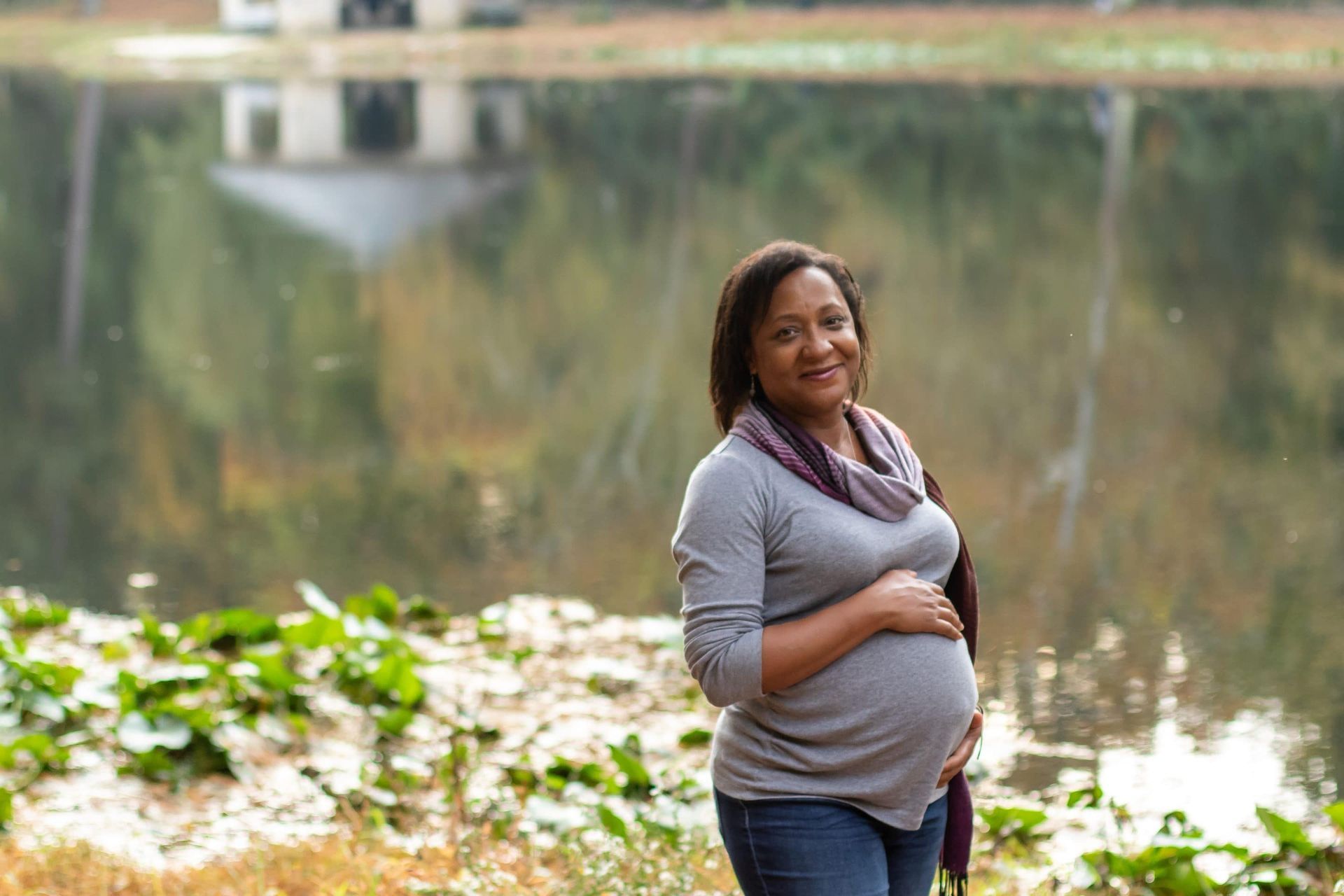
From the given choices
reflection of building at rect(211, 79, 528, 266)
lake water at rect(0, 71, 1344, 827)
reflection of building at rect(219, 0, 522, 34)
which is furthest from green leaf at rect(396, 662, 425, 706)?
reflection of building at rect(219, 0, 522, 34)

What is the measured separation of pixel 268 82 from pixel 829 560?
34.8m

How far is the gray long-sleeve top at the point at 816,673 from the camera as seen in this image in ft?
8.63

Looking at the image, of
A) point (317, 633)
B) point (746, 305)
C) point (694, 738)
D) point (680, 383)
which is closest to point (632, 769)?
point (694, 738)

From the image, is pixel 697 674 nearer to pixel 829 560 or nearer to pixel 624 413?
pixel 829 560

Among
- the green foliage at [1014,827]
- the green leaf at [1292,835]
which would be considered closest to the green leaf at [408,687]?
the green foliage at [1014,827]

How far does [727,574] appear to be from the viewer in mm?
2617

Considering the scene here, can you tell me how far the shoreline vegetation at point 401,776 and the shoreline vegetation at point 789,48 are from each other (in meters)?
28.2

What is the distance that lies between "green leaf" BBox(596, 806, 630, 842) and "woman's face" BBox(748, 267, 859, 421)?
164 cm

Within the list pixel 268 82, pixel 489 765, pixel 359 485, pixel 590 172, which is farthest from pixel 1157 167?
pixel 268 82

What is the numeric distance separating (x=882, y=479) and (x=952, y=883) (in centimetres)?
77

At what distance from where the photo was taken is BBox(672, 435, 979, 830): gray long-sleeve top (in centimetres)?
263

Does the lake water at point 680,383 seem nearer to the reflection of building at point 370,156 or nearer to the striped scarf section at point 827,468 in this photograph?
the reflection of building at point 370,156

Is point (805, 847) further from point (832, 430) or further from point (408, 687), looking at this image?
point (408, 687)

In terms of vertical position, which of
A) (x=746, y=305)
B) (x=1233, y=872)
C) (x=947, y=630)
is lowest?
(x=1233, y=872)
